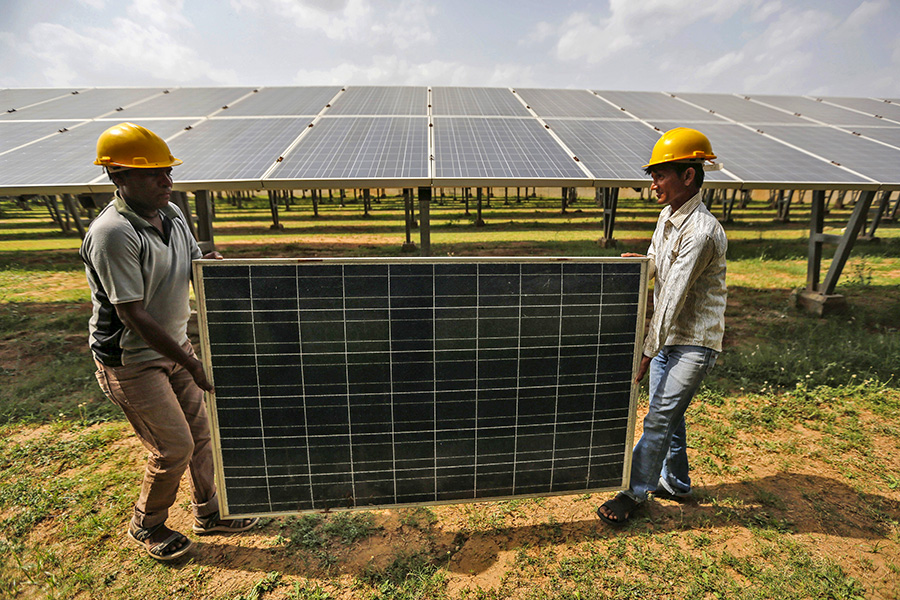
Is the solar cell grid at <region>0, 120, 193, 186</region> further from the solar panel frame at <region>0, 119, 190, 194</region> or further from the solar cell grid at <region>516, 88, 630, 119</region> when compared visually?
the solar cell grid at <region>516, 88, 630, 119</region>

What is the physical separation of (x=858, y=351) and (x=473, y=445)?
6.39 meters

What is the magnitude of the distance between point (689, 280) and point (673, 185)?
2.20 feet

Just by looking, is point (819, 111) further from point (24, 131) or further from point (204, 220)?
point (24, 131)

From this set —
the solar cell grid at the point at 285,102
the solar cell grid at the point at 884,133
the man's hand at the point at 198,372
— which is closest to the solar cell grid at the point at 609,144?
the solar cell grid at the point at 884,133

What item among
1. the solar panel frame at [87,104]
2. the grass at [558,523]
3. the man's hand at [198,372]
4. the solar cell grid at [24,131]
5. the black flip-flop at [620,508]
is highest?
the solar panel frame at [87,104]

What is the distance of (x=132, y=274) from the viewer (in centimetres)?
226

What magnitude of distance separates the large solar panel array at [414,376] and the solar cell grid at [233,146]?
3.56 meters

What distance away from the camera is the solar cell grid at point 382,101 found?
833 centimetres

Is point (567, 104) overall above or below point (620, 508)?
above

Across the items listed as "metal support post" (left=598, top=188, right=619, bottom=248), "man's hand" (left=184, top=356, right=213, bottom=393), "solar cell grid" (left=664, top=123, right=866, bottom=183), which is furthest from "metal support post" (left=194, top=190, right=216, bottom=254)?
"metal support post" (left=598, top=188, right=619, bottom=248)

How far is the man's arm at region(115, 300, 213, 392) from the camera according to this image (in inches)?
89.5

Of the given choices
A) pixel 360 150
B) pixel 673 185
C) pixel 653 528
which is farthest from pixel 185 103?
pixel 653 528

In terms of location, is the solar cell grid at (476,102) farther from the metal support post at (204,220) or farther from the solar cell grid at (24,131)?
the solar cell grid at (24,131)

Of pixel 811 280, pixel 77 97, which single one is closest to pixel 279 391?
pixel 811 280
